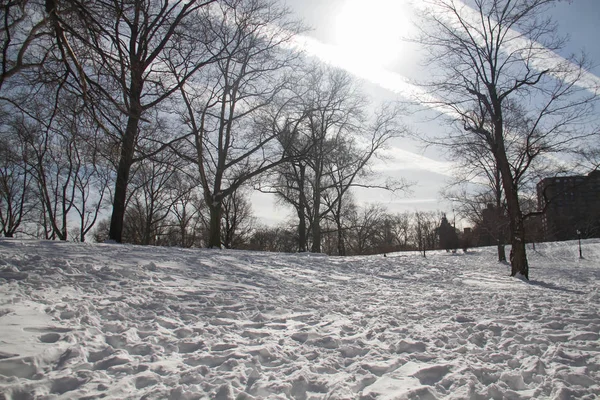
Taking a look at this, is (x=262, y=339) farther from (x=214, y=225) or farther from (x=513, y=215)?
(x=214, y=225)

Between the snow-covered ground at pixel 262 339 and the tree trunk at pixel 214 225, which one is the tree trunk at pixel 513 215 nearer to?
the snow-covered ground at pixel 262 339

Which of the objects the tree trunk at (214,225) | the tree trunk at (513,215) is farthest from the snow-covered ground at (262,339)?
the tree trunk at (214,225)

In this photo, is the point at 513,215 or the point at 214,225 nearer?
the point at 513,215

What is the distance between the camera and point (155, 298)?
4590 millimetres

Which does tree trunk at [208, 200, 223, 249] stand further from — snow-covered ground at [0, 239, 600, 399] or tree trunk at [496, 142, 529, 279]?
tree trunk at [496, 142, 529, 279]

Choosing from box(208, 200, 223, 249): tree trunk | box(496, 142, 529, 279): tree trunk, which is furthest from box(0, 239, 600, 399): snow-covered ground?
box(208, 200, 223, 249): tree trunk

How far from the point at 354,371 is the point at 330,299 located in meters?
2.76

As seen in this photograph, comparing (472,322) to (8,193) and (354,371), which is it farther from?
(8,193)

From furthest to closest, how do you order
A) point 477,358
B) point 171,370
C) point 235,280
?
point 235,280, point 477,358, point 171,370

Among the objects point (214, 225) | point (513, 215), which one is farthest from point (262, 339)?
point (214, 225)

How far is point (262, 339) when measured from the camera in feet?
11.9

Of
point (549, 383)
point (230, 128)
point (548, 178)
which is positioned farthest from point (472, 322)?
point (230, 128)

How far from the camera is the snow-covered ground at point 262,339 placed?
8.52 ft

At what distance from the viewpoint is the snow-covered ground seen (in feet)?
8.52
